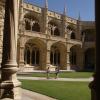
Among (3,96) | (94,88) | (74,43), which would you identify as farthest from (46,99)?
(74,43)

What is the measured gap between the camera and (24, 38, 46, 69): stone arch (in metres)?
41.1

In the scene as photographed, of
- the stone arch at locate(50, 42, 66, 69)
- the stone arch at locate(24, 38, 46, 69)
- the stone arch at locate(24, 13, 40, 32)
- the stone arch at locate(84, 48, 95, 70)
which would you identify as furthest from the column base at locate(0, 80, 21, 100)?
the stone arch at locate(84, 48, 95, 70)

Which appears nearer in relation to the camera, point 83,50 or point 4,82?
point 4,82

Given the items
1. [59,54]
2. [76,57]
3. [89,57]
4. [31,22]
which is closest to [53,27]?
[59,54]

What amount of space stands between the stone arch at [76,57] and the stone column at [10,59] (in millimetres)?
42720

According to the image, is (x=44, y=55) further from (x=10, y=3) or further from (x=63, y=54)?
(x=10, y=3)

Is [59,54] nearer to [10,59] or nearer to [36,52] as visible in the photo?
[36,52]

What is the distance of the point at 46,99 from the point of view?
380 inches

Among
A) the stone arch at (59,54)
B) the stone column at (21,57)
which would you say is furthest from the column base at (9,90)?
the stone arch at (59,54)

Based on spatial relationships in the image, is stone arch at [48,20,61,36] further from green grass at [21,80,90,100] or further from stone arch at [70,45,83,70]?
green grass at [21,80,90,100]

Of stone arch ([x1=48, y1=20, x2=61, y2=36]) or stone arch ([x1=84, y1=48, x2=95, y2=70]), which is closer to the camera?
stone arch ([x1=48, y1=20, x2=61, y2=36])

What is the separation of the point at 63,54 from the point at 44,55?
5.72 metres

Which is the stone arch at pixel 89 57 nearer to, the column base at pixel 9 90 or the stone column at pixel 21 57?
the stone column at pixel 21 57

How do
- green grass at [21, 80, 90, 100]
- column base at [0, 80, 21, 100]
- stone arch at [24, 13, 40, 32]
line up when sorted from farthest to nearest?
stone arch at [24, 13, 40, 32] → green grass at [21, 80, 90, 100] → column base at [0, 80, 21, 100]
